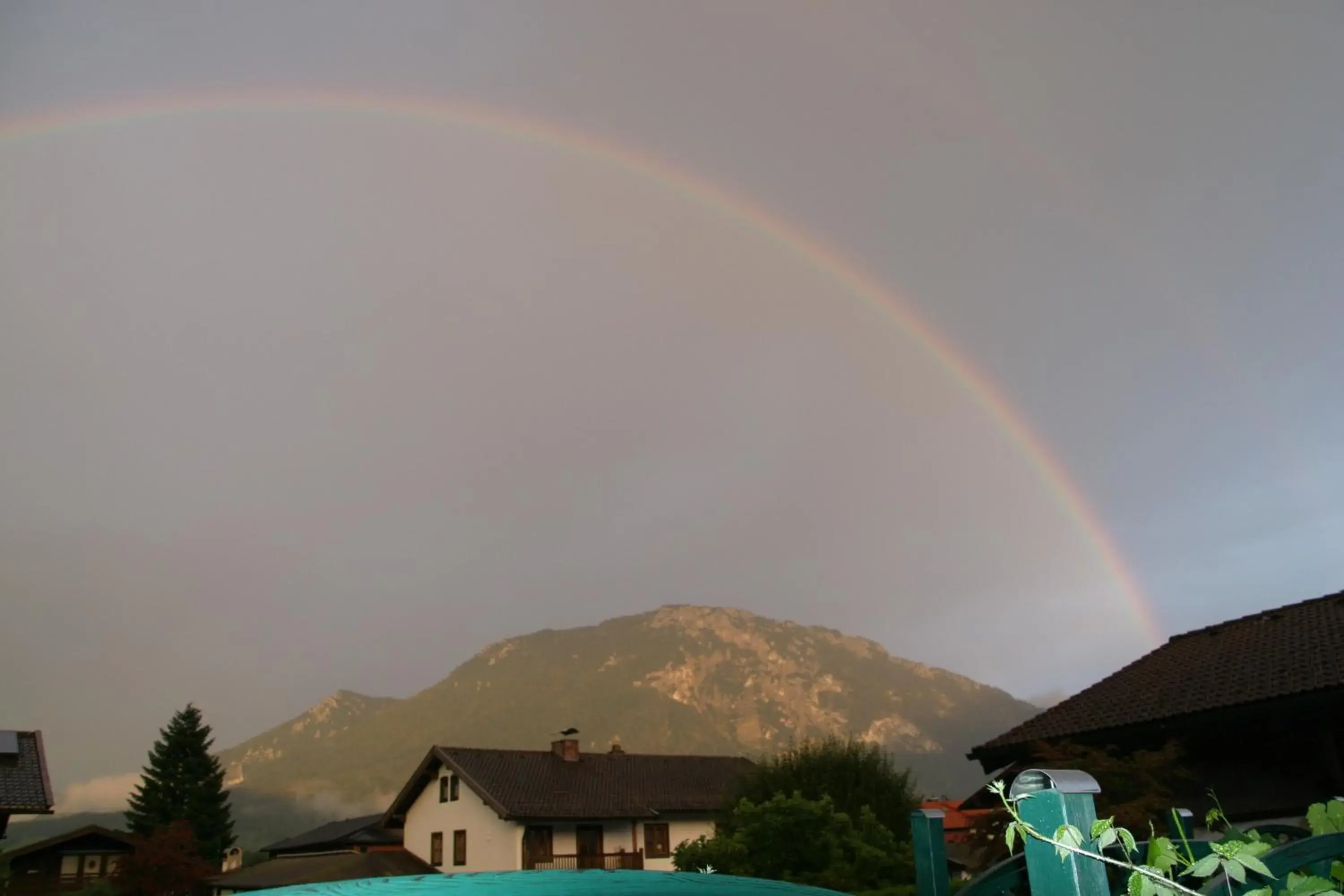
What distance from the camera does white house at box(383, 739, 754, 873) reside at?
39406 mm

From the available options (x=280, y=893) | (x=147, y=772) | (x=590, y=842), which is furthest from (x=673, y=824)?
(x=147, y=772)

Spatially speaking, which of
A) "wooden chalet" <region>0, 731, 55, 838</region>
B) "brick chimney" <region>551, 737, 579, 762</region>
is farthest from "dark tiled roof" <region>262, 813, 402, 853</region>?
"wooden chalet" <region>0, 731, 55, 838</region>

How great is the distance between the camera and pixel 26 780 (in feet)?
91.6

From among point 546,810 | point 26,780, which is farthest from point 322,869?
point 546,810

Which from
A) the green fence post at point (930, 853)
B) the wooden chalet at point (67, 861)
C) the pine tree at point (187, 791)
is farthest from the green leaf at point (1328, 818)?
the pine tree at point (187, 791)

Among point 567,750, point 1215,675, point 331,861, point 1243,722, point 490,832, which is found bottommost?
point 490,832

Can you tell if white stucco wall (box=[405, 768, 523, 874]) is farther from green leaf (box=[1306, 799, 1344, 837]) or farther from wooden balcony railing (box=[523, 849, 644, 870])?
green leaf (box=[1306, 799, 1344, 837])

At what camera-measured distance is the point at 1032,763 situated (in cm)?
1430

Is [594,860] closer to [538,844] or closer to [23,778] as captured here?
[538,844]

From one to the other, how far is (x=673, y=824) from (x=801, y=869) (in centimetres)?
2837

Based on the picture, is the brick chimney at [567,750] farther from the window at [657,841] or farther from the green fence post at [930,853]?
the green fence post at [930,853]

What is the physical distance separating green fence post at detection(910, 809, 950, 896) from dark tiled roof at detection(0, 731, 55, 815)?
29.0 meters

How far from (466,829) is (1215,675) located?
34983 millimetres

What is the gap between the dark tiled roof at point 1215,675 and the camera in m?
12.4
